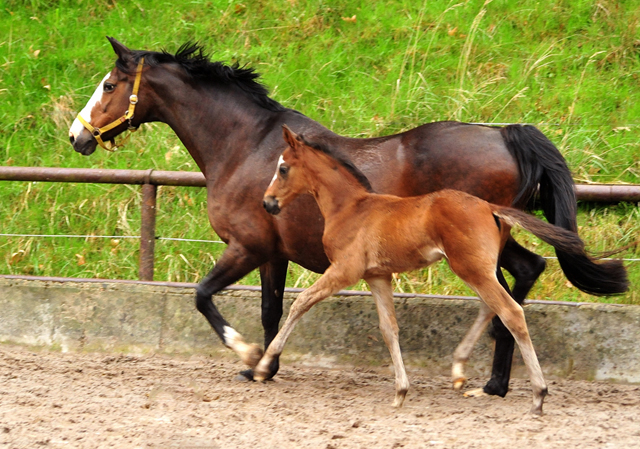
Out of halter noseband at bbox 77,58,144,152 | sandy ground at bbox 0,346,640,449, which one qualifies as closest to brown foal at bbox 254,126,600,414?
sandy ground at bbox 0,346,640,449

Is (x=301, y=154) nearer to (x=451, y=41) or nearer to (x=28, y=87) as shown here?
(x=451, y=41)

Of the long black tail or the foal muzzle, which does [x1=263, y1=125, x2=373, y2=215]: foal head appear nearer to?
the foal muzzle

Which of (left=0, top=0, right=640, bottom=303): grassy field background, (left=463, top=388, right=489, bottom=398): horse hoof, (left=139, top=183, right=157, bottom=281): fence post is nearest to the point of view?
(left=463, top=388, right=489, bottom=398): horse hoof

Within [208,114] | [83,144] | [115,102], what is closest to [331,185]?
[208,114]

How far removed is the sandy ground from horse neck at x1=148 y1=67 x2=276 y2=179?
153cm

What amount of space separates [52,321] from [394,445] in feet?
11.2

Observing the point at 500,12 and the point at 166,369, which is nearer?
the point at 166,369

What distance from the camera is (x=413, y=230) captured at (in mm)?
4012

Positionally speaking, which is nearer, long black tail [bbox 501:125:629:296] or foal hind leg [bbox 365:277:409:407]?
foal hind leg [bbox 365:277:409:407]

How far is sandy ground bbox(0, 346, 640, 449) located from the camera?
3.43 m

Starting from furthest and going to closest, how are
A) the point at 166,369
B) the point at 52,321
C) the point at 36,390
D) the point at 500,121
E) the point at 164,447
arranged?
the point at 500,121 < the point at 52,321 < the point at 166,369 < the point at 36,390 < the point at 164,447

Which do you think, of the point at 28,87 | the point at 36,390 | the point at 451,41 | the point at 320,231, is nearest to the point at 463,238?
the point at 320,231

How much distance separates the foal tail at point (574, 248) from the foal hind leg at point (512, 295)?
0.83 ft

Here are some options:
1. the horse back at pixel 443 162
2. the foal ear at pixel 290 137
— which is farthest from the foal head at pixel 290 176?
the horse back at pixel 443 162
